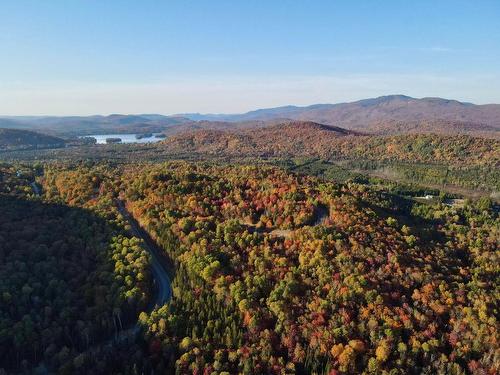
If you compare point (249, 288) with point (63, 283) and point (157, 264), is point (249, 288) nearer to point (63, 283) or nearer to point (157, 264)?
point (157, 264)

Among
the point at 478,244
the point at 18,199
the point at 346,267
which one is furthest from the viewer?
the point at 18,199

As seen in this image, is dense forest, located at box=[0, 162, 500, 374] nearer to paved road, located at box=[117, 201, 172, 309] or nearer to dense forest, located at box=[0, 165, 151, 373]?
dense forest, located at box=[0, 165, 151, 373]

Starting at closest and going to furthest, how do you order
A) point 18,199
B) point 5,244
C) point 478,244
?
point 5,244 → point 478,244 → point 18,199

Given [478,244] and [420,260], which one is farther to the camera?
[478,244]

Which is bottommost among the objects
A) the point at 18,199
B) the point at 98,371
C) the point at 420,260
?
the point at 98,371

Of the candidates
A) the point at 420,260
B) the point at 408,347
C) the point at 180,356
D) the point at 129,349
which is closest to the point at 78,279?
the point at 129,349

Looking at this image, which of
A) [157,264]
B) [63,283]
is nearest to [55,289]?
[63,283]

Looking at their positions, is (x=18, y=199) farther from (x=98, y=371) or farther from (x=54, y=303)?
(x=98, y=371)

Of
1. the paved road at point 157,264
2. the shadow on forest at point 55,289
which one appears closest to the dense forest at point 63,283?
the shadow on forest at point 55,289
